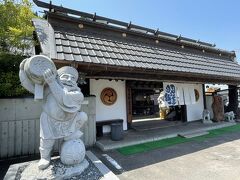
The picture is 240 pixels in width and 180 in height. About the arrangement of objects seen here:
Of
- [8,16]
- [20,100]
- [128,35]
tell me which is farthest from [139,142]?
[8,16]

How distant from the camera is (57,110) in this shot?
366 cm

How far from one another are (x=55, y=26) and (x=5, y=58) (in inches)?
81.9

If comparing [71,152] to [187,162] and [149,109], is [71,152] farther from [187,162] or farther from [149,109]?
[149,109]

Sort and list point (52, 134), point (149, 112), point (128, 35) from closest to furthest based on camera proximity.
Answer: point (52, 134) < point (128, 35) < point (149, 112)

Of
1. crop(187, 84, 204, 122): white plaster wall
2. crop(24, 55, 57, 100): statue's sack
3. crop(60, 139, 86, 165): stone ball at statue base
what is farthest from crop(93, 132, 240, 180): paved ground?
crop(187, 84, 204, 122): white plaster wall

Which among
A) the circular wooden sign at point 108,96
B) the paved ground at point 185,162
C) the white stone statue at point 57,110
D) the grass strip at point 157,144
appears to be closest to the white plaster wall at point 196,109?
the grass strip at point 157,144

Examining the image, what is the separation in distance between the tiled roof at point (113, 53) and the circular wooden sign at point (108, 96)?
203 centimetres

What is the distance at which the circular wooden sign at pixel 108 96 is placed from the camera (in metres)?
7.97

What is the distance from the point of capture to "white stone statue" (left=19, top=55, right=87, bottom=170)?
356cm

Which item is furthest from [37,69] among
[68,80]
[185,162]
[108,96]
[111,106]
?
A: [111,106]

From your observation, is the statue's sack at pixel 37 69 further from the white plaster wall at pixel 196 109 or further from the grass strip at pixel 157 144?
the white plaster wall at pixel 196 109

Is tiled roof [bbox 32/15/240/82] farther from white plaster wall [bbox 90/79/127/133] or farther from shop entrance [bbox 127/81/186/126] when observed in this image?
shop entrance [bbox 127/81/186/126]

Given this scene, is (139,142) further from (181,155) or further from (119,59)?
(119,59)

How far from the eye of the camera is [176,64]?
26.1 ft
